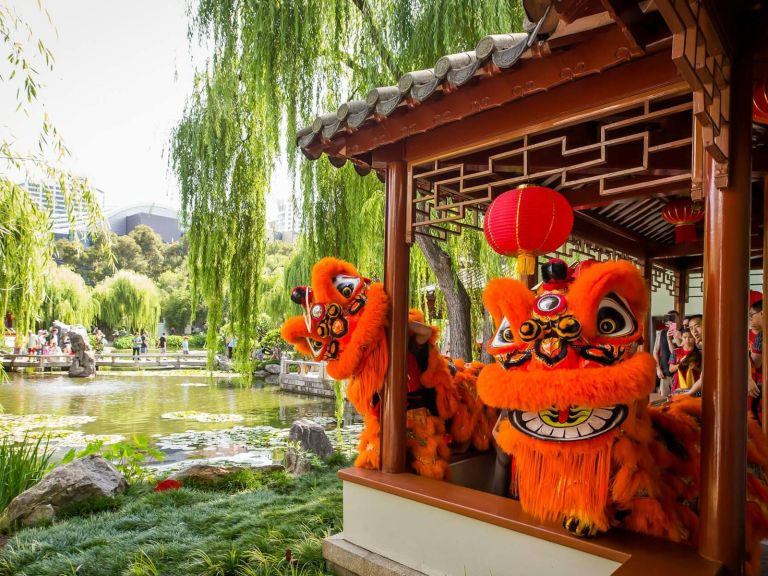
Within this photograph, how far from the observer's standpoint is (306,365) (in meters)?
16.0

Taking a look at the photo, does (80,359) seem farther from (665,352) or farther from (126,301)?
(665,352)

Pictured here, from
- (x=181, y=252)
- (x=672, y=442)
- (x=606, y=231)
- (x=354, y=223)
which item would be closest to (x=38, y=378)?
(x=354, y=223)

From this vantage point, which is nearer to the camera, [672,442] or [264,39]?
[672,442]

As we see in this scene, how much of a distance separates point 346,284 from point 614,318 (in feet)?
5.16

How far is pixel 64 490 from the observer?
4734 mm

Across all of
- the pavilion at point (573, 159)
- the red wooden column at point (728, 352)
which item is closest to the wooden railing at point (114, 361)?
the pavilion at point (573, 159)

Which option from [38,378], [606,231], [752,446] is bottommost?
[38,378]

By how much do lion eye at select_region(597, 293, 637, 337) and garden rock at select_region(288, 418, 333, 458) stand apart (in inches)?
211

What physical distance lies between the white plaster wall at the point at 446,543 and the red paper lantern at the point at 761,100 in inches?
77.6

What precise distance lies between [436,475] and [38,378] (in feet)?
65.4

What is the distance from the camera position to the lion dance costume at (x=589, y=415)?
1.98m

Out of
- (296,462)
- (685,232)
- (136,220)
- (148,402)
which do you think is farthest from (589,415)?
(136,220)

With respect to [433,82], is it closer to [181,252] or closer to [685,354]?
[685,354]

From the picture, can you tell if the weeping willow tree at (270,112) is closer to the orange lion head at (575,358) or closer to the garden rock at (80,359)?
the orange lion head at (575,358)
